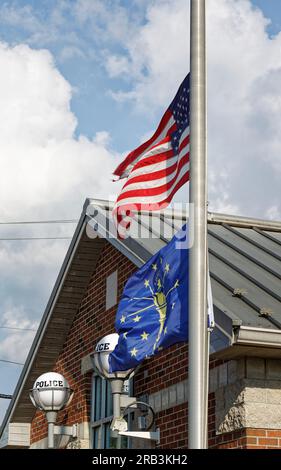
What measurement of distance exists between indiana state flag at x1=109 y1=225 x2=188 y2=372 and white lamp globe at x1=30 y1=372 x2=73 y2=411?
14.9ft

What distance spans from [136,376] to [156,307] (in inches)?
198

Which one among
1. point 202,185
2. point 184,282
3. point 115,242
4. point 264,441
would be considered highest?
point 115,242

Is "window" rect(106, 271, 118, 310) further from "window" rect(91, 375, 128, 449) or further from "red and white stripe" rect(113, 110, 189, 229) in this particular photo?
"red and white stripe" rect(113, 110, 189, 229)

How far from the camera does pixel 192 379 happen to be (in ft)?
28.4

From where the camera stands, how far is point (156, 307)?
990cm

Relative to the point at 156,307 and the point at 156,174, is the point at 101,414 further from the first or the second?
the point at 156,174

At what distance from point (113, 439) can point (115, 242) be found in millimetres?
3338

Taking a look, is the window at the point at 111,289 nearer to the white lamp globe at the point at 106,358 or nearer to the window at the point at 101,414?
the window at the point at 101,414

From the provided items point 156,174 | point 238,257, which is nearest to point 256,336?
point 156,174

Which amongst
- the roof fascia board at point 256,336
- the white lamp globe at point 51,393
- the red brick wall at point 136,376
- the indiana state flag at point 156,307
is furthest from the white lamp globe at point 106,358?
the roof fascia board at point 256,336

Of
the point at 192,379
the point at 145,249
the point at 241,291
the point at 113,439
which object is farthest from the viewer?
the point at 113,439

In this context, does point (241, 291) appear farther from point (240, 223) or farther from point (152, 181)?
point (240, 223)

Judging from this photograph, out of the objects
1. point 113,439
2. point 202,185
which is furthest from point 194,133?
point 113,439

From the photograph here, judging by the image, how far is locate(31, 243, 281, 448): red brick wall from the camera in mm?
11406
